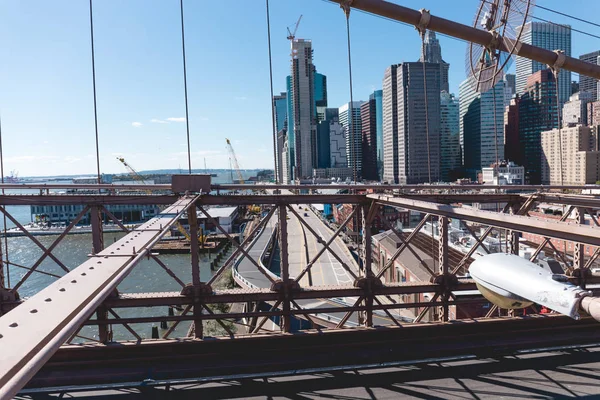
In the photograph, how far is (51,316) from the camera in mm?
2051

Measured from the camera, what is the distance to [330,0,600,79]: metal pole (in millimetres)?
11070

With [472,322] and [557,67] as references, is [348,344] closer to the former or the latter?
[472,322]

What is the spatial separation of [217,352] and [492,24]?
1183cm

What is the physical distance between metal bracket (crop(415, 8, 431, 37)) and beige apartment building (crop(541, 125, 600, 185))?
8511 centimetres

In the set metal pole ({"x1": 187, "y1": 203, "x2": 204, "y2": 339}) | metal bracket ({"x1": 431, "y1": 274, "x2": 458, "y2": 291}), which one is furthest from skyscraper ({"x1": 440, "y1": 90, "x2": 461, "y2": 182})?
metal pole ({"x1": 187, "y1": 203, "x2": 204, "y2": 339})

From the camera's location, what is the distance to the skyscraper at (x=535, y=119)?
345 ft

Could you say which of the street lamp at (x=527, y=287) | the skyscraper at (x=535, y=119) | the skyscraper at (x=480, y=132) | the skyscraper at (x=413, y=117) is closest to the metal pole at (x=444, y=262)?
the street lamp at (x=527, y=287)

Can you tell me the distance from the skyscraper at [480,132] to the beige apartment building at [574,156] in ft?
38.2

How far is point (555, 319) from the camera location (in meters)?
8.11

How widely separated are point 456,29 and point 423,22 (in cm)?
118

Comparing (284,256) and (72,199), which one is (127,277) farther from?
(284,256)

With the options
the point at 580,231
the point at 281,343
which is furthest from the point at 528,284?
the point at 281,343

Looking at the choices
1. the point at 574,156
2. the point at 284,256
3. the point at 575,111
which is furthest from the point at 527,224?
the point at 575,111

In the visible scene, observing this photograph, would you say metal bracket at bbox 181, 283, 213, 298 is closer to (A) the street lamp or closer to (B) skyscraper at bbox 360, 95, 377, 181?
(A) the street lamp
